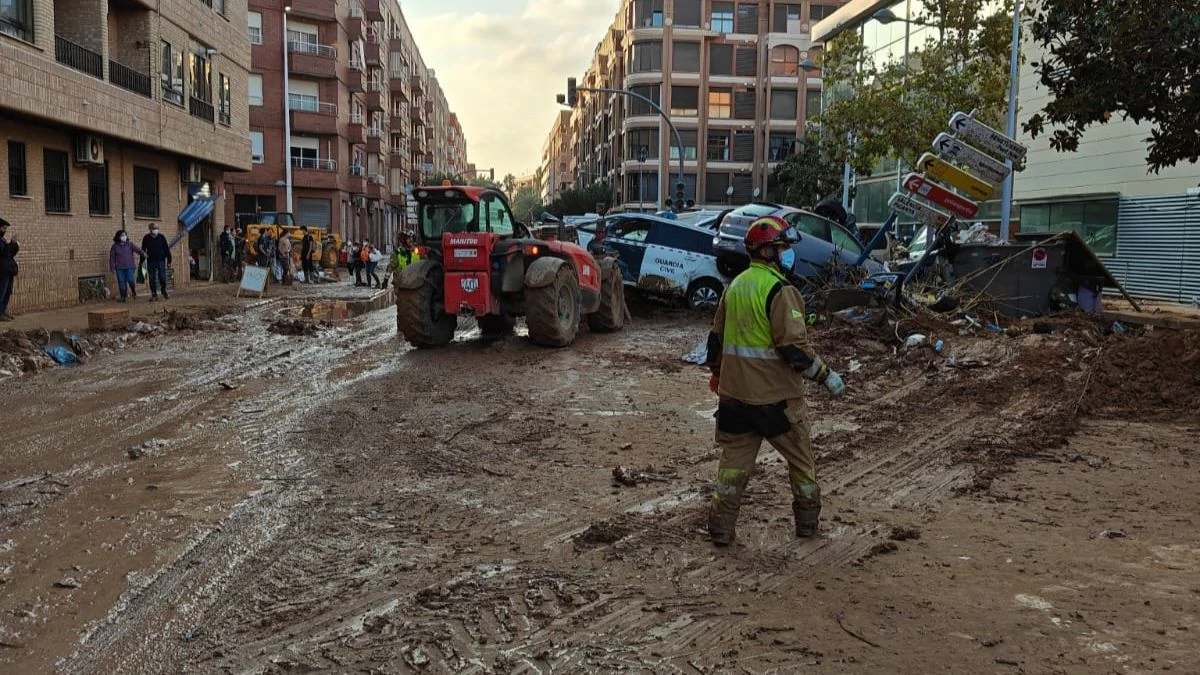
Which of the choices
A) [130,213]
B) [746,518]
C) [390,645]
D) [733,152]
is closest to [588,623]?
[390,645]

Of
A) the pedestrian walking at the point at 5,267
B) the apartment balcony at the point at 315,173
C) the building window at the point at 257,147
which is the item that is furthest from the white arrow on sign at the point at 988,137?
the apartment balcony at the point at 315,173

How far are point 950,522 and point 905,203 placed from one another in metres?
9.35

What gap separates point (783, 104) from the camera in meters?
64.0

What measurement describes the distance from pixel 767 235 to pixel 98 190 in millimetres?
20008

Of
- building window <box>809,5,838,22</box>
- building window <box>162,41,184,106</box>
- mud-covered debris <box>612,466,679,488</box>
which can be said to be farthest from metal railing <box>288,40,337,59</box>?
mud-covered debris <box>612,466,679,488</box>

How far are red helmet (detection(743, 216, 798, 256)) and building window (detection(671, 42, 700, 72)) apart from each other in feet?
200

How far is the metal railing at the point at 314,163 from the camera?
47.2m

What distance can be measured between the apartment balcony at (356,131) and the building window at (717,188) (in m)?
23.1

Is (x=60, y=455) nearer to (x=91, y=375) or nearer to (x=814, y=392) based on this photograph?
(x=91, y=375)

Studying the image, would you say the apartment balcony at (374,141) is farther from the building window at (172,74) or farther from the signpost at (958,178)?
the signpost at (958,178)

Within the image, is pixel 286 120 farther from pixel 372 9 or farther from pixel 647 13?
pixel 647 13

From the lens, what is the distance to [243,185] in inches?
1785

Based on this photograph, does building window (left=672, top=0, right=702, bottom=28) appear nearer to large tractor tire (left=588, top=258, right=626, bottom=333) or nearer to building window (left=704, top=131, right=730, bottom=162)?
building window (left=704, top=131, right=730, bottom=162)

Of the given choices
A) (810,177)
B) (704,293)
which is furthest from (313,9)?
(704,293)
